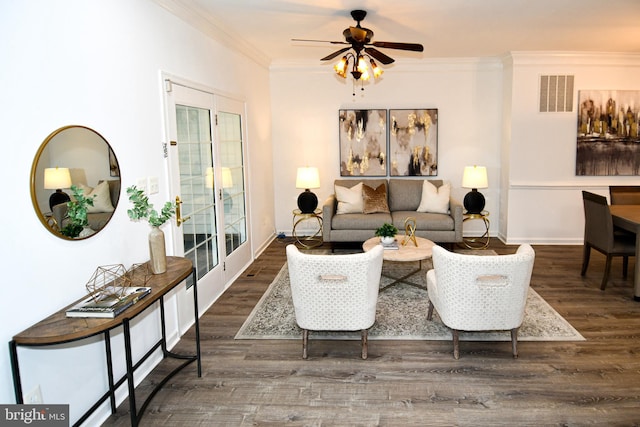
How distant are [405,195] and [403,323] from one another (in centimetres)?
300

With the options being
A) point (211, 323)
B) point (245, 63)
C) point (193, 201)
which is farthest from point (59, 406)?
point (245, 63)

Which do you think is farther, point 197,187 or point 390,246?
point 390,246

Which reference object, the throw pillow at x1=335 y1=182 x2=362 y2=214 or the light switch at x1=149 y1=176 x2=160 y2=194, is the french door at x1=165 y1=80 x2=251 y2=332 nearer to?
the light switch at x1=149 y1=176 x2=160 y2=194

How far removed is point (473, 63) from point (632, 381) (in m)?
5.00

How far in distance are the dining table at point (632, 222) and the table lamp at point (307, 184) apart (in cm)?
357

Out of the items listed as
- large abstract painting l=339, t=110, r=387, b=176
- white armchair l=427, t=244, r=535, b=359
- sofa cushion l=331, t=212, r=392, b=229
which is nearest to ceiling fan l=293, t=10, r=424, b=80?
white armchair l=427, t=244, r=535, b=359

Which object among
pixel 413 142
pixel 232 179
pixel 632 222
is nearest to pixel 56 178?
pixel 232 179

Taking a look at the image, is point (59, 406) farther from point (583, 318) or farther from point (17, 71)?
point (583, 318)

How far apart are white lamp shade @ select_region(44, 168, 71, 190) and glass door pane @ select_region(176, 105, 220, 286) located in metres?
1.49

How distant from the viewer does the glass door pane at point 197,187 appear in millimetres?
3847

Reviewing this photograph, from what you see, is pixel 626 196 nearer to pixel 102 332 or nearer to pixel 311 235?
pixel 311 235

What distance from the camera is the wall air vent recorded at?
6.27 m

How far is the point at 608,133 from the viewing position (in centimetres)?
632

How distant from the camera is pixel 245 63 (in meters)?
5.65
